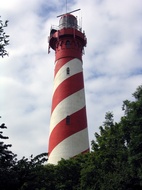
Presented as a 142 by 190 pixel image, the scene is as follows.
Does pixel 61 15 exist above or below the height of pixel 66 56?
above

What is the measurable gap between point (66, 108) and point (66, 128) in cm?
168

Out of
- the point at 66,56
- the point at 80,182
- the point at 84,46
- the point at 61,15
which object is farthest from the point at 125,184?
the point at 61,15

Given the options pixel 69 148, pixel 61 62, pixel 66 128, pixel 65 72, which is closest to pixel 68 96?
pixel 65 72

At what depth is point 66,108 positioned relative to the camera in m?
27.8

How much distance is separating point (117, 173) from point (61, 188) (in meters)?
4.00

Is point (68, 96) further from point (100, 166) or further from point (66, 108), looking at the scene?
point (100, 166)

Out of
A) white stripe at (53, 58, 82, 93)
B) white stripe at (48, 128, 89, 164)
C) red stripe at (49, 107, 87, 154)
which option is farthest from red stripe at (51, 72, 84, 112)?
white stripe at (48, 128, 89, 164)

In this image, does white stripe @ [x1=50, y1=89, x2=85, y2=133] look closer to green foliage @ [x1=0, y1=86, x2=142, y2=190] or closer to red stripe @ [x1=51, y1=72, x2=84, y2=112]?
red stripe @ [x1=51, y1=72, x2=84, y2=112]

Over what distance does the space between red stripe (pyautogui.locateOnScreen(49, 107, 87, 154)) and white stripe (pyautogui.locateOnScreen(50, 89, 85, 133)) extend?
1.19ft

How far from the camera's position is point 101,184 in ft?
66.0

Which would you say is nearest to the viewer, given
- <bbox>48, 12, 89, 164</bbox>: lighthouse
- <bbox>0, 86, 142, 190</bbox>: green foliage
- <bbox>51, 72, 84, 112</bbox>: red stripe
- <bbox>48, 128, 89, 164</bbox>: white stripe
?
<bbox>0, 86, 142, 190</bbox>: green foliage

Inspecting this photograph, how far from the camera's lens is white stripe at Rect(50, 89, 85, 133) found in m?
27.7

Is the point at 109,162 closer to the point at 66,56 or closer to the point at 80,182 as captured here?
the point at 80,182

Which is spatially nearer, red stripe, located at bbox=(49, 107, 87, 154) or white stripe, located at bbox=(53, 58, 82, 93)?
red stripe, located at bbox=(49, 107, 87, 154)
